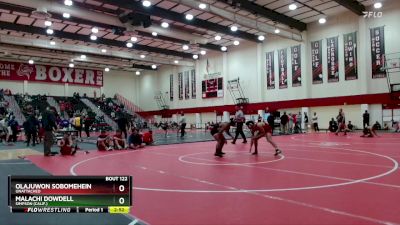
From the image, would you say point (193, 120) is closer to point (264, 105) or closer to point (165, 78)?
point (165, 78)

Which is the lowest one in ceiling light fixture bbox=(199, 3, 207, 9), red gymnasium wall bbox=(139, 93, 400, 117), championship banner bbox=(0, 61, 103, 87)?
red gymnasium wall bbox=(139, 93, 400, 117)

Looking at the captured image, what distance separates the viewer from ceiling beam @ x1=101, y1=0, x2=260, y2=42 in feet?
65.1

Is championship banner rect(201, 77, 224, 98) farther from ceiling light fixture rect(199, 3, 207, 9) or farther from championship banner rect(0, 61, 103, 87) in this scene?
championship banner rect(0, 61, 103, 87)

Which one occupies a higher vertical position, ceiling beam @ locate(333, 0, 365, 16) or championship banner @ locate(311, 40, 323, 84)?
ceiling beam @ locate(333, 0, 365, 16)

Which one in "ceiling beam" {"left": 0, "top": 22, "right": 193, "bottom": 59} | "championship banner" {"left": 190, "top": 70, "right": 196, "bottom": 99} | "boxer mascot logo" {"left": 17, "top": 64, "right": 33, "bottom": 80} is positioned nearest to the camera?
"ceiling beam" {"left": 0, "top": 22, "right": 193, "bottom": 59}

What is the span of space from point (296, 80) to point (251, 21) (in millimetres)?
7377

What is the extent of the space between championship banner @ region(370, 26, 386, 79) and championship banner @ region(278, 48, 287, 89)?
735cm

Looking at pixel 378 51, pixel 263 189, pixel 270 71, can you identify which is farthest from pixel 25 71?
pixel 263 189

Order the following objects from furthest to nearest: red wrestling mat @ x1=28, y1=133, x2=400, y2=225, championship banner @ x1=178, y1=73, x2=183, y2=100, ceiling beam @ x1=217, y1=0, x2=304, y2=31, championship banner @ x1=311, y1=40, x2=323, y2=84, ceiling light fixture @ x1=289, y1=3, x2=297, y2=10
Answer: championship banner @ x1=178, y1=73, x2=183, y2=100 → championship banner @ x1=311, y1=40, x2=323, y2=84 → ceiling light fixture @ x1=289, y1=3, x2=297, y2=10 → ceiling beam @ x1=217, y1=0, x2=304, y2=31 → red wrestling mat @ x1=28, y1=133, x2=400, y2=225

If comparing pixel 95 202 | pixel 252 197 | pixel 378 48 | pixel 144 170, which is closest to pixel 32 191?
pixel 95 202

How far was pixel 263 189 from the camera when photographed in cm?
587

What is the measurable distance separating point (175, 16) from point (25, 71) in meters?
25.8

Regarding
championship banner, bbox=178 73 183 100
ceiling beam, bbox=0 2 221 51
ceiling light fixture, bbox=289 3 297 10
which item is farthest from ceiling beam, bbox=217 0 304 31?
championship banner, bbox=178 73 183 100

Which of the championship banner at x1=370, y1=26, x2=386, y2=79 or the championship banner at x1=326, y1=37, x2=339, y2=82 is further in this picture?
the championship banner at x1=326, y1=37, x2=339, y2=82
